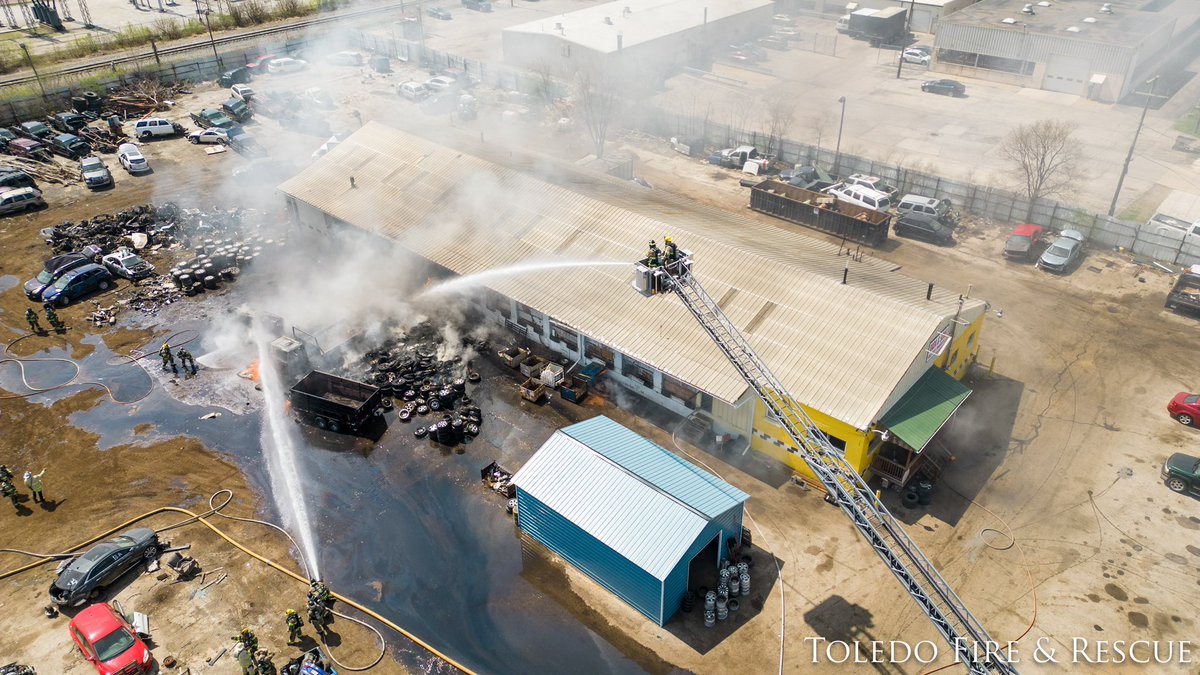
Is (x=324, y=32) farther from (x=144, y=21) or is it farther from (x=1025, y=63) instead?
(x=1025, y=63)

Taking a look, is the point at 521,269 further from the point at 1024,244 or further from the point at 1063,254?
the point at 1063,254

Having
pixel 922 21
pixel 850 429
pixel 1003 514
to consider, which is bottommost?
pixel 1003 514

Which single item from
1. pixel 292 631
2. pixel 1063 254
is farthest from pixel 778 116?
pixel 292 631

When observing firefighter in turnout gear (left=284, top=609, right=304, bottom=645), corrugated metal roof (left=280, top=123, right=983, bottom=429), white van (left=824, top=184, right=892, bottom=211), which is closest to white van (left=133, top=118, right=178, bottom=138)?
corrugated metal roof (left=280, top=123, right=983, bottom=429)

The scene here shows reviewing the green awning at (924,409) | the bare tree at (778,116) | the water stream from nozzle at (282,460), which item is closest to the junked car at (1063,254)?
the green awning at (924,409)

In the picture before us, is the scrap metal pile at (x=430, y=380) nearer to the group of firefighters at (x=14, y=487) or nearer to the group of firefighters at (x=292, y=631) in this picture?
the group of firefighters at (x=292, y=631)
